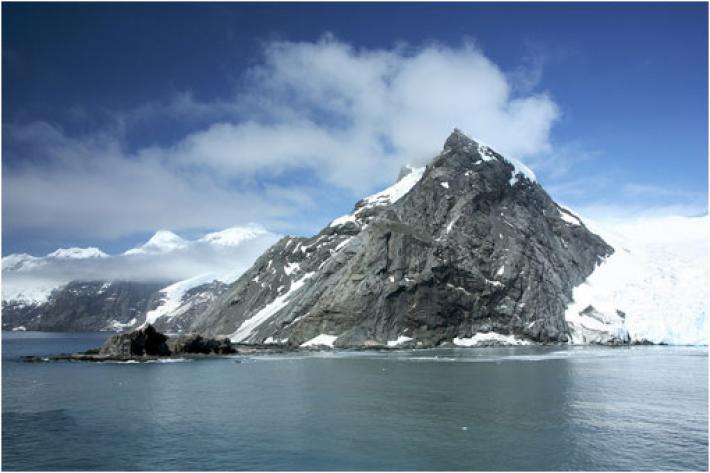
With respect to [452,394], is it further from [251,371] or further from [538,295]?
[538,295]

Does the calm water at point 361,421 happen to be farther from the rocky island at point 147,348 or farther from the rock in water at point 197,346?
the rock in water at point 197,346

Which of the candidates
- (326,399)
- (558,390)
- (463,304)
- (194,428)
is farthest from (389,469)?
(463,304)

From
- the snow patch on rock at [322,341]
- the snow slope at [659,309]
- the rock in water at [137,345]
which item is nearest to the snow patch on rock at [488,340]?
the snow slope at [659,309]

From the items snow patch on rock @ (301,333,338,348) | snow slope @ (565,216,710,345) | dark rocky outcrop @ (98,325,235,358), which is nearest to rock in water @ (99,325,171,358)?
dark rocky outcrop @ (98,325,235,358)

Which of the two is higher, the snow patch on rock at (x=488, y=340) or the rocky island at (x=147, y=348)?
the rocky island at (x=147, y=348)

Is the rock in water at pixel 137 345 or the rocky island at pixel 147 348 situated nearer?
the rocky island at pixel 147 348

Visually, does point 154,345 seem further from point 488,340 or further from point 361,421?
point 488,340
